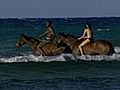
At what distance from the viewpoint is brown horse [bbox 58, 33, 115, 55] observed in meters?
19.5

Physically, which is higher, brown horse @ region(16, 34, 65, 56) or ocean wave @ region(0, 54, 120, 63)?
brown horse @ region(16, 34, 65, 56)

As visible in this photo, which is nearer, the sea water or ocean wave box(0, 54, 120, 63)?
the sea water

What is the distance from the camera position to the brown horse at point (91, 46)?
64.0 ft

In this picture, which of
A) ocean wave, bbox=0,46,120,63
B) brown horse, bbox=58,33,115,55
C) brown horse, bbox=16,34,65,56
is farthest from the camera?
brown horse, bbox=16,34,65,56

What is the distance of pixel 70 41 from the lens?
20.1 metres

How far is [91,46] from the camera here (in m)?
19.7

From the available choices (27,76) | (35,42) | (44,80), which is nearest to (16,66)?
(35,42)

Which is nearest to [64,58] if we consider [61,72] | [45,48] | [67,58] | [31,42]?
[67,58]

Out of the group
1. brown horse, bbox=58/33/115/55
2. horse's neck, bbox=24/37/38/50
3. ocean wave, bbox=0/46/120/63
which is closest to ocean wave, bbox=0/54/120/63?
ocean wave, bbox=0/46/120/63

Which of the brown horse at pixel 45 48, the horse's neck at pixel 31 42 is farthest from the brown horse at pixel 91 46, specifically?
the horse's neck at pixel 31 42

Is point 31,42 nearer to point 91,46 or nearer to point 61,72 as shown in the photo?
point 91,46

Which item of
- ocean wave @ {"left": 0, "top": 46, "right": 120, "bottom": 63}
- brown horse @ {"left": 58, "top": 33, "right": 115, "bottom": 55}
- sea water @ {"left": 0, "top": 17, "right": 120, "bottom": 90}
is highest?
brown horse @ {"left": 58, "top": 33, "right": 115, "bottom": 55}

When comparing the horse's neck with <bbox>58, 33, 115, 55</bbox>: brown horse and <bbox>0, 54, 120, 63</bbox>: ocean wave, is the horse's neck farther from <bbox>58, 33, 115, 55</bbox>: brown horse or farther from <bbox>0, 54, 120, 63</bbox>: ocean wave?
<bbox>58, 33, 115, 55</bbox>: brown horse

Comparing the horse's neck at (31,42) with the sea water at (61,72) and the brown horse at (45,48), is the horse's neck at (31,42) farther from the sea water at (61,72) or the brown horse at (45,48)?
the sea water at (61,72)
